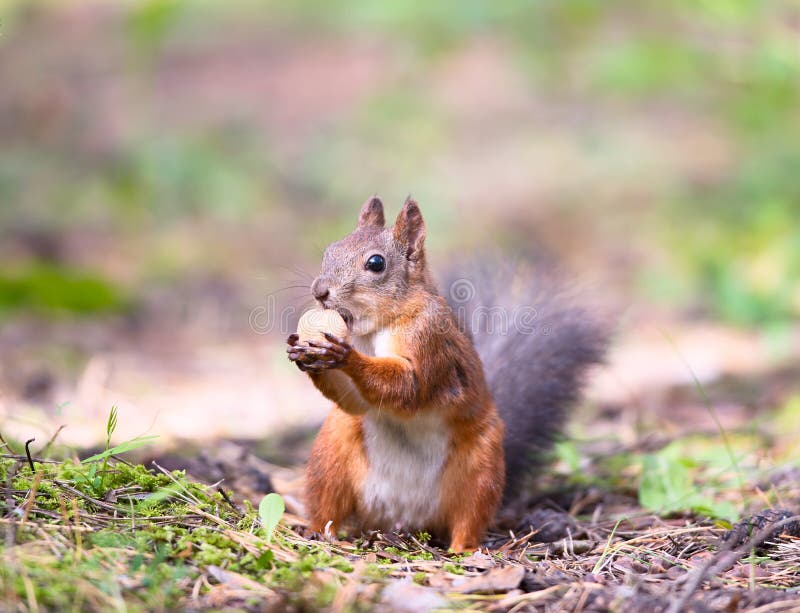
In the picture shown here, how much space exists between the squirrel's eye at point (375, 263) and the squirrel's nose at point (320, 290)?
A: 0.14 metres

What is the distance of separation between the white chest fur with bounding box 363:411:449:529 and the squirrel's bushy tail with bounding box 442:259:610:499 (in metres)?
0.44

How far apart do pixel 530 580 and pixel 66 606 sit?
0.99m

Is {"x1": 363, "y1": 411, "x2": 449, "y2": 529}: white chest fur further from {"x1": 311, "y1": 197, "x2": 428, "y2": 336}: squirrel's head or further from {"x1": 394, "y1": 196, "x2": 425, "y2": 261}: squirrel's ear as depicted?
{"x1": 394, "y1": 196, "x2": 425, "y2": 261}: squirrel's ear

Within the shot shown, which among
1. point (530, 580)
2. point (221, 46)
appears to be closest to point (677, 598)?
point (530, 580)

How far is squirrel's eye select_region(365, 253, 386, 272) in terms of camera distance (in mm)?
2520

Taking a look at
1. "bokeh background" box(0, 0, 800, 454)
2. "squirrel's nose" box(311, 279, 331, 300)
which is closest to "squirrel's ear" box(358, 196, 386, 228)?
"bokeh background" box(0, 0, 800, 454)

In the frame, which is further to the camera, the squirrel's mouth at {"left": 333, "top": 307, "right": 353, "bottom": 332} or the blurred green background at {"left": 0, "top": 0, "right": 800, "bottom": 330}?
the blurred green background at {"left": 0, "top": 0, "right": 800, "bottom": 330}

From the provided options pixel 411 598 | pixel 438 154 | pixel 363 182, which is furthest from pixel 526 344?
pixel 438 154

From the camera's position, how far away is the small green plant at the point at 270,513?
6.77ft

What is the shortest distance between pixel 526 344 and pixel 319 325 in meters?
1.03

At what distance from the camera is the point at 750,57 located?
18.9 ft

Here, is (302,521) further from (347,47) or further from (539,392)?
(347,47)

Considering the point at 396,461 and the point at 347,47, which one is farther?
the point at 347,47

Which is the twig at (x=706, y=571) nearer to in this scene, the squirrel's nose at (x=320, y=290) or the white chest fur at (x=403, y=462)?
the white chest fur at (x=403, y=462)
